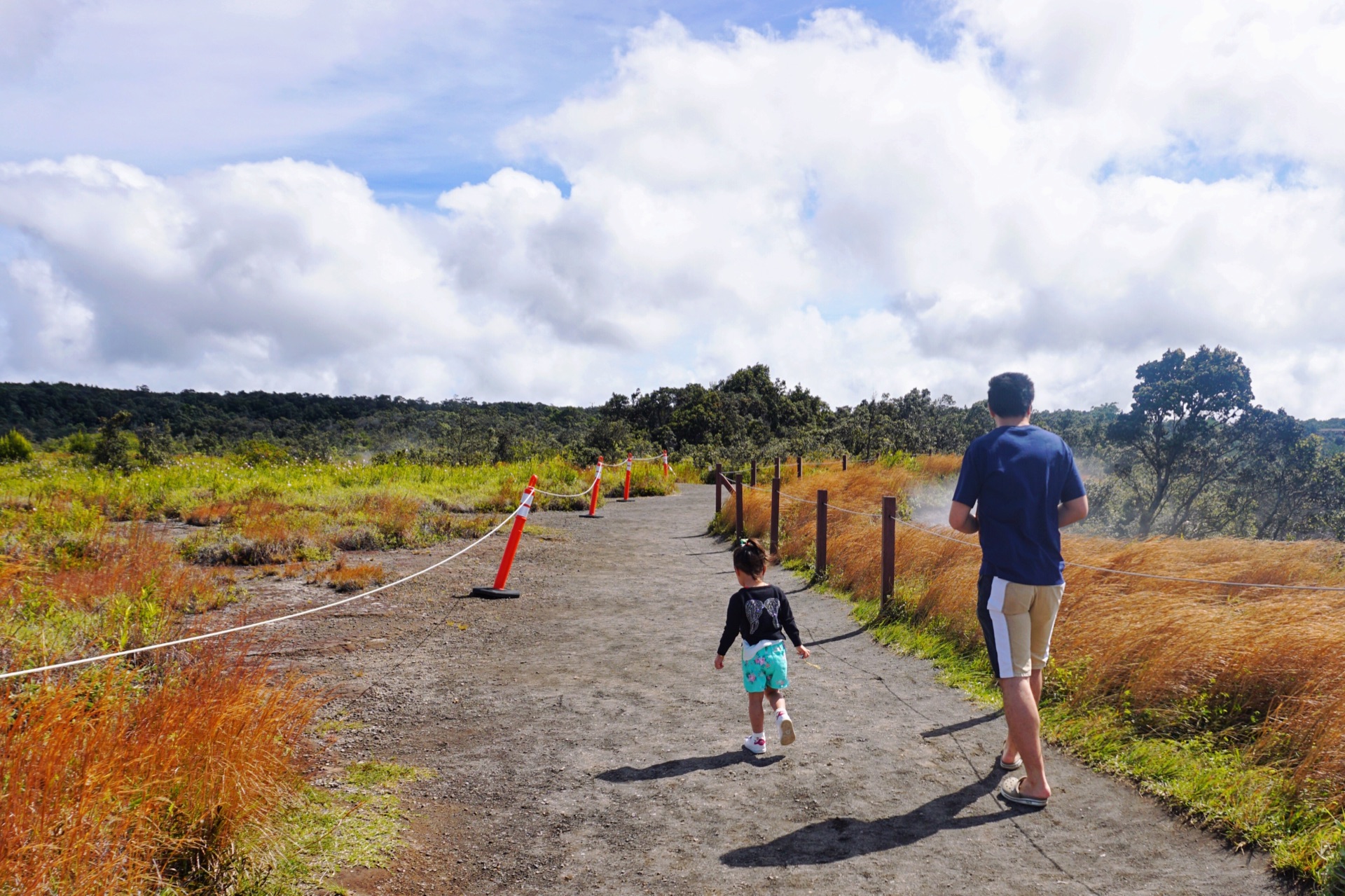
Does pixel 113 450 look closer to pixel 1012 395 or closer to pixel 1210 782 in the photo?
pixel 1012 395

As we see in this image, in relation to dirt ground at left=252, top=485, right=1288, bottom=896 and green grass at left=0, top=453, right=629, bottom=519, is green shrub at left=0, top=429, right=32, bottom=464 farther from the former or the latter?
dirt ground at left=252, top=485, right=1288, bottom=896

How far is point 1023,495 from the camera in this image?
3771 mm

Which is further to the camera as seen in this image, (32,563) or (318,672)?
(32,563)

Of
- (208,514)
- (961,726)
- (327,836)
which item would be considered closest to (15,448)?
(208,514)

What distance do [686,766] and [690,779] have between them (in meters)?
0.18

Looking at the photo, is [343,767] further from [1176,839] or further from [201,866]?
[1176,839]

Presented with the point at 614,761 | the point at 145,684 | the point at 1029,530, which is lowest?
the point at 614,761

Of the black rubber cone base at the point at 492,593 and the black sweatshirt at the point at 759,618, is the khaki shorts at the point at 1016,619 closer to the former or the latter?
the black sweatshirt at the point at 759,618

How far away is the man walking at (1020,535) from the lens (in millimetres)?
3783

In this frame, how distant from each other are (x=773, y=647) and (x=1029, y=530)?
63.7 inches

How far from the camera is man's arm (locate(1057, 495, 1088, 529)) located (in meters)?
3.84

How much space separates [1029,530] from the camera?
12.4 feet

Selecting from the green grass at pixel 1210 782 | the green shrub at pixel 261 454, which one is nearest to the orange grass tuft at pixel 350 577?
the green grass at pixel 1210 782

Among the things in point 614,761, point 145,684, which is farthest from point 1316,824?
point 145,684
